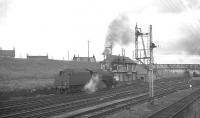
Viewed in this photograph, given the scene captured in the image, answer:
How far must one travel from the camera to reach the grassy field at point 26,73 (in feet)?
113

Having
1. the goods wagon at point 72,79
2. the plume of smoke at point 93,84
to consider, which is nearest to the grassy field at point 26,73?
the goods wagon at point 72,79

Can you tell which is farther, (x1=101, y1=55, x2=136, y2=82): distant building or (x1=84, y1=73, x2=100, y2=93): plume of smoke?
(x1=101, y1=55, x2=136, y2=82): distant building

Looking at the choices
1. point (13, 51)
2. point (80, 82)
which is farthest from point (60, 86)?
point (13, 51)

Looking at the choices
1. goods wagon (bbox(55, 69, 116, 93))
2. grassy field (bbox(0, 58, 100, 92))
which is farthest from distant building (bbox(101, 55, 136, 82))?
goods wagon (bbox(55, 69, 116, 93))

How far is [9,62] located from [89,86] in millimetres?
18683

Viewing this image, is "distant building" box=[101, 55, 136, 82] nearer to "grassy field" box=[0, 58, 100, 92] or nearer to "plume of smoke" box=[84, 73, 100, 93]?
"grassy field" box=[0, 58, 100, 92]

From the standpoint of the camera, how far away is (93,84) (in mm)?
34906

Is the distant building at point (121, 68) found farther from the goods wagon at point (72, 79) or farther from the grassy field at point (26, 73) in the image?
the goods wagon at point (72, 79)

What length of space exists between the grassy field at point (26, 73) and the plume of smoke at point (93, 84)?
7.12m

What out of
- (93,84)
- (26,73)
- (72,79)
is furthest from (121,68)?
(72,79)

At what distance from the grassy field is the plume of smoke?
23.4 ft

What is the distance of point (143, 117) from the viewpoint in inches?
648

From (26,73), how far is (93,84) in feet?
45.4

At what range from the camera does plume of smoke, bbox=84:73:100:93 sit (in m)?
33.7
